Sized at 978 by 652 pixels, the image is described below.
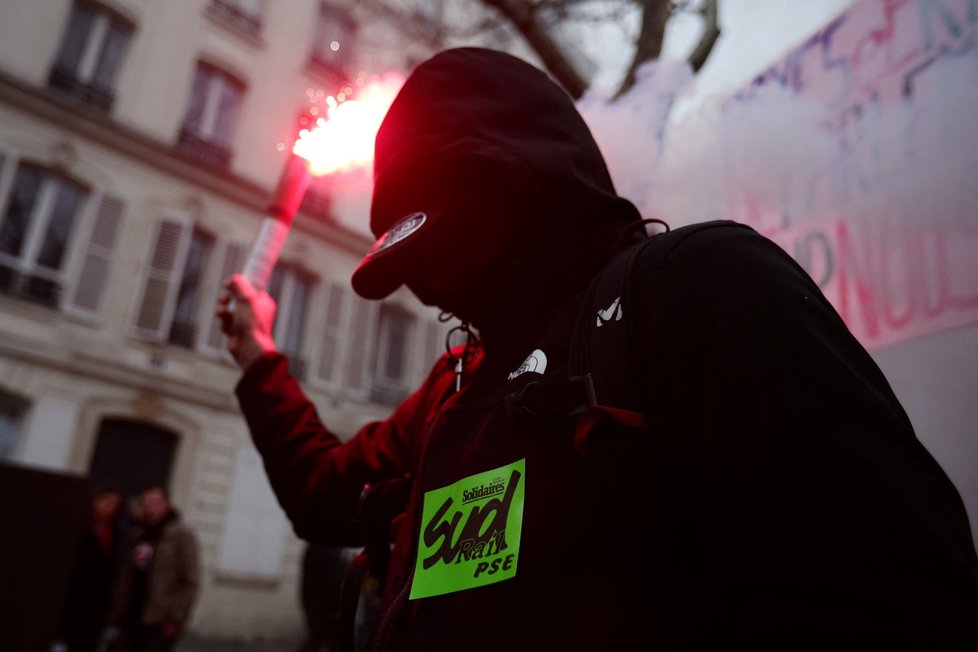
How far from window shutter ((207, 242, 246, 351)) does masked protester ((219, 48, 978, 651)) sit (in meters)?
10.4

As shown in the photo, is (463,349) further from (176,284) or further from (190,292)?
(190,292)

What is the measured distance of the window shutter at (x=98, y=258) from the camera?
380 inches

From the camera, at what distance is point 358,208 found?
1360 cm

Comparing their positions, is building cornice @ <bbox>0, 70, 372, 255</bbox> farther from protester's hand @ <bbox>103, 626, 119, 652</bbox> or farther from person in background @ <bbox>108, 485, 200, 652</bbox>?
protester's hand @ <bbox>103, 626, 119, 652</bbox>

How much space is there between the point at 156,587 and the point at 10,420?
5.61 meters

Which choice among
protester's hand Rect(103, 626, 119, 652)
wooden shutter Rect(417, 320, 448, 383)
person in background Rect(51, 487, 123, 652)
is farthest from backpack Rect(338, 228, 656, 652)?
wooden shutter Rect(417, 320, 448, 383)

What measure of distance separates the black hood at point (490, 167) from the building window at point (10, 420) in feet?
32.7

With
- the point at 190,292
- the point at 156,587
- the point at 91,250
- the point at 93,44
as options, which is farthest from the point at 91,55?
the point at 156,587

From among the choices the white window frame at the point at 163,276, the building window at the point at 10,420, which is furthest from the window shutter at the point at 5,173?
the building window at the point at 10,420

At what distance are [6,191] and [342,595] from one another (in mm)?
10404

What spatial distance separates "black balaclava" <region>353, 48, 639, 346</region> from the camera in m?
1.05

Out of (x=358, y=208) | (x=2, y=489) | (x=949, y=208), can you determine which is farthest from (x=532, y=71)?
(x=358, y=208)

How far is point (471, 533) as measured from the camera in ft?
2.84

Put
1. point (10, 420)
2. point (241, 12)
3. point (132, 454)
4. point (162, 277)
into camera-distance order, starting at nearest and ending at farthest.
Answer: point (10, 420)
point (132, 454)
point (162, 277)
point (241, 12)
